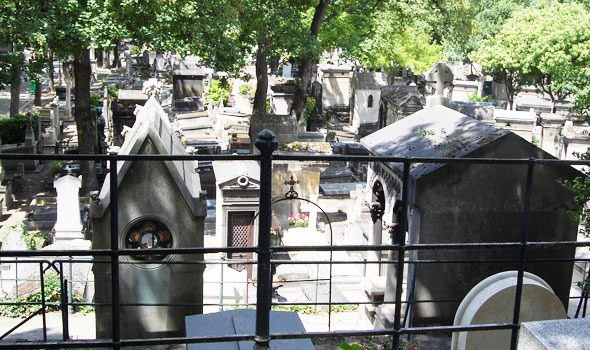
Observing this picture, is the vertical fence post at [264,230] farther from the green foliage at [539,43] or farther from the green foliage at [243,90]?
the green foliage at [243,90]

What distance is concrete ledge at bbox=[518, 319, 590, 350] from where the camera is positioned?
296 cm

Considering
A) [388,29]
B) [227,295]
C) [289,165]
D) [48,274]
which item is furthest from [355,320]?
[388,29]

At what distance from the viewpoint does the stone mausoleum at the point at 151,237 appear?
8.59m

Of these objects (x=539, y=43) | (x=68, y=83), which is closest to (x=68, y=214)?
(x=68, y=83)

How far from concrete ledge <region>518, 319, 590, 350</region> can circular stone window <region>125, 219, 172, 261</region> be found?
20.4ft

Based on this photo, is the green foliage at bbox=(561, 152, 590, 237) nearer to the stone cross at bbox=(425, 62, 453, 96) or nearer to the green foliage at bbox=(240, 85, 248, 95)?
the stone cross at bbox=(425, 62, 453, 96)

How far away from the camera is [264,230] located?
3.24m

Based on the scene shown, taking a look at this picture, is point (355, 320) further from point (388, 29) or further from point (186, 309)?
point (388, 29)

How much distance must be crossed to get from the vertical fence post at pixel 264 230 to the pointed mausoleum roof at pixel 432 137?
17.2 feet

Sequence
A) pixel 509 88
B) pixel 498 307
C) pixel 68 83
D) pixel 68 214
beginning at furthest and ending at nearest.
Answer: pixel 509 88 → pixel 68 83 → pixel 68 214 → pixel 498 307

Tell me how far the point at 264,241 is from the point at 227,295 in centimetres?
808

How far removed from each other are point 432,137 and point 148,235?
4055 mm

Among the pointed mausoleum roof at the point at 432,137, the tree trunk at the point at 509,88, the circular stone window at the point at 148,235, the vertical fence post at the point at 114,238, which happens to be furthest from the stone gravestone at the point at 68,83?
the vertical fence post at the point at 114,238

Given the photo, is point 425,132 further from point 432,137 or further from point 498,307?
point 498,307
